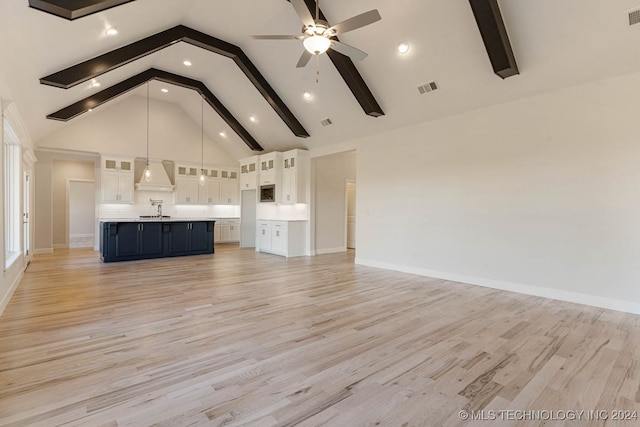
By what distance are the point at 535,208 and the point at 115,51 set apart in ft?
22.7

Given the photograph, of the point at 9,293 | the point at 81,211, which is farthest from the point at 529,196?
the point at 81,211

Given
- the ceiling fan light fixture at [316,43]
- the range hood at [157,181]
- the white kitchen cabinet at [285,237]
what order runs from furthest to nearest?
the range hood at [157,181], the white kitchen cabinet at [285,237], the ceiling fan light fixture at [316,43]

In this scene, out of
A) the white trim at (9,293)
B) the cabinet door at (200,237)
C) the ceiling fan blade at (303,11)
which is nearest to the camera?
the ceiling fan blade at (303,11)

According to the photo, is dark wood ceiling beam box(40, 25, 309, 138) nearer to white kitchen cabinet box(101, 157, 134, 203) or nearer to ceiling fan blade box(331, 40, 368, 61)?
ceiling fan blade box(331, 40, 368, 61)

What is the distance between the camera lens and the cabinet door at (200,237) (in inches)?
316

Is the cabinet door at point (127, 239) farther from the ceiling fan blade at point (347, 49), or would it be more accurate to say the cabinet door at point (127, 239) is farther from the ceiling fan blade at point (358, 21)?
the ceiling fan blade at point (358, 21)

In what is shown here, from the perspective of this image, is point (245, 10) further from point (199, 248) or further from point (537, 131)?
point (199, 248)

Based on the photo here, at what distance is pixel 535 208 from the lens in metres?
4.44

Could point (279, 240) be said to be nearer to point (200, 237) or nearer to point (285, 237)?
point (285, 237)

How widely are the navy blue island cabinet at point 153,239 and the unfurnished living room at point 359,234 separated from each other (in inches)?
1.9

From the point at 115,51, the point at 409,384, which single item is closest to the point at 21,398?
the point at 409,384

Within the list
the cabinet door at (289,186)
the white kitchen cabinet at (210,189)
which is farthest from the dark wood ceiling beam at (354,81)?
the white kitchen cabinet at (210,189)

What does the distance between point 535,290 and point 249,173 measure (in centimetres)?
772

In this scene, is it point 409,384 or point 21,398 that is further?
point 409,384
